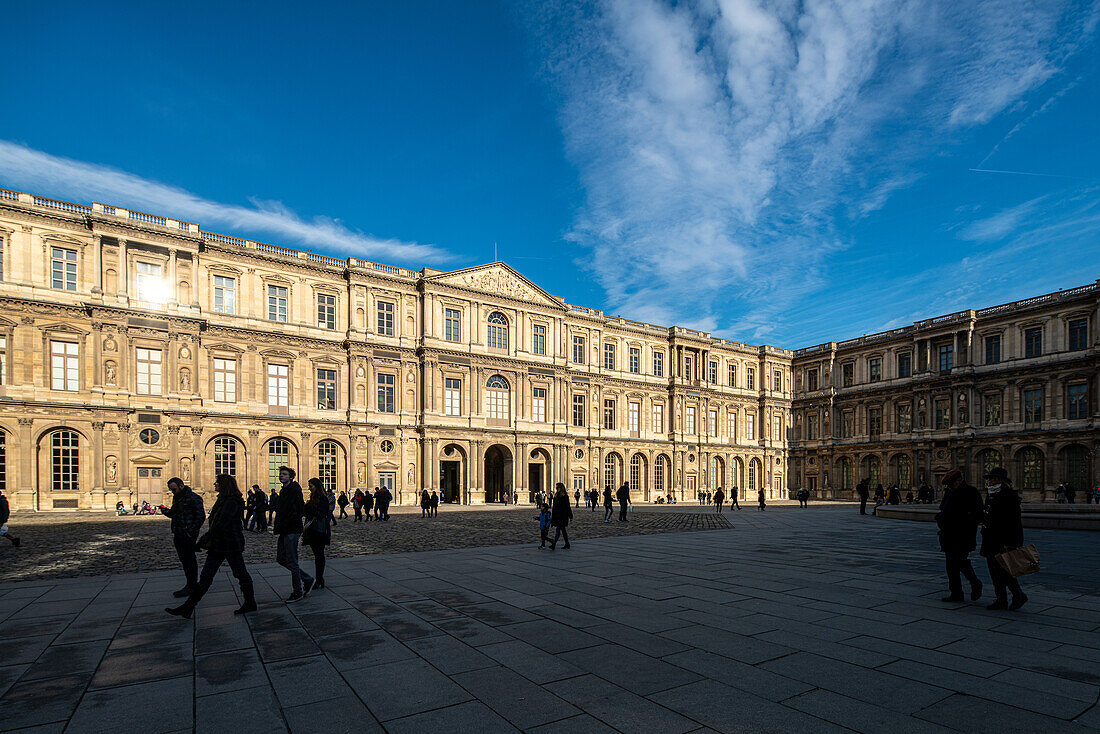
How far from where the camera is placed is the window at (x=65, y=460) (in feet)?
98.8

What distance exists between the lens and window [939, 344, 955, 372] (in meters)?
48.8

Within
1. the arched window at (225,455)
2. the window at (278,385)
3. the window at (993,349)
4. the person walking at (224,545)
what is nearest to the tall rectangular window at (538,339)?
the window at (278,385)

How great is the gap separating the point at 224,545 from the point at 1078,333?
54060 mm

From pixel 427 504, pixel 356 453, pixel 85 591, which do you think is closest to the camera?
pixel 85 591

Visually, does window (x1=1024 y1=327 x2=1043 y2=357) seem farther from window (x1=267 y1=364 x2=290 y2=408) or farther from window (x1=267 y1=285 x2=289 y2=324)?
window (x1=267 y1=285 x2=289 y2=324)

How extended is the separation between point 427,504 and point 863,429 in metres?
43.5

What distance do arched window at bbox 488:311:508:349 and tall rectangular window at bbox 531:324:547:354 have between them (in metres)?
2.31

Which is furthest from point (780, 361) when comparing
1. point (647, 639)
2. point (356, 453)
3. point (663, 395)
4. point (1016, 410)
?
point (647, 639)

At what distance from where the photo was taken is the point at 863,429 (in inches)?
2172

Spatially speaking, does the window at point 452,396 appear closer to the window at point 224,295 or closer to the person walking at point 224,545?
the window at point 224,295

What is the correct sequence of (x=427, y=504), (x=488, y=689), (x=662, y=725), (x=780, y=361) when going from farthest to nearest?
(x=780, y=361) < (x=427, y=504) < (x=488, y=689) < (x=662, y=725)

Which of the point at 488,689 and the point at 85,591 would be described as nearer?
the point at 488,689

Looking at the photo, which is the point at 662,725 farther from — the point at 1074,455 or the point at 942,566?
the point at 1074,455

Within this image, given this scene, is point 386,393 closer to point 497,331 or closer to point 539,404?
point 497,331
